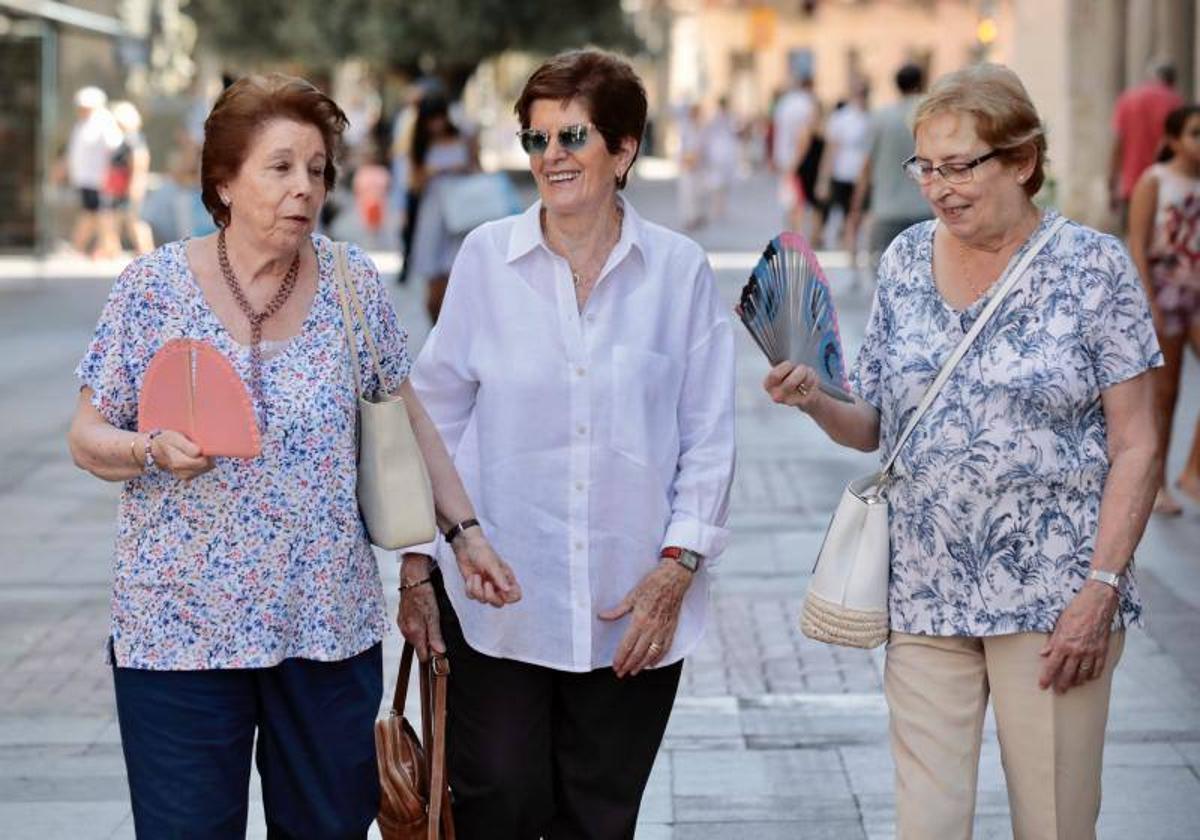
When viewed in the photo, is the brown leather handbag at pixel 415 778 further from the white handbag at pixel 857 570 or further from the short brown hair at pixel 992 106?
the short brown hair at pixel 992 106

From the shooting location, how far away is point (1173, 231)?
9445 millimetres

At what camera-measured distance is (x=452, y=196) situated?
11.3 meters

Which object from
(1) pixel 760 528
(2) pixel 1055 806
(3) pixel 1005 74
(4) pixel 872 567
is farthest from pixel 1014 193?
(1) pixel 760 528

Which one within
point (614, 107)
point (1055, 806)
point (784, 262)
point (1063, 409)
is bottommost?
point (1055, 806)

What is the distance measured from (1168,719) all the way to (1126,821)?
3.29 ft

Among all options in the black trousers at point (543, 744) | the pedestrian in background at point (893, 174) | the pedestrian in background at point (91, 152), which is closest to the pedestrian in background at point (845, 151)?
the pedestrian in background at point (893, 174)

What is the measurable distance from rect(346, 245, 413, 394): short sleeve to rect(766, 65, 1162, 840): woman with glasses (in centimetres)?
69

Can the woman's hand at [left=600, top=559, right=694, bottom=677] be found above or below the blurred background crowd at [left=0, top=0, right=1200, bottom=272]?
below

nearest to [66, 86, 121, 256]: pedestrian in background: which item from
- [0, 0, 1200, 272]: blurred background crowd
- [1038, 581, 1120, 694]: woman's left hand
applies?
[0, 0, 1200, 272]: blurred background crowd

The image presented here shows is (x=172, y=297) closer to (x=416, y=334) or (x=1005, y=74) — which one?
(x=1005, y=74)

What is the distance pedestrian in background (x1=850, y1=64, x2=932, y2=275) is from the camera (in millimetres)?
14133

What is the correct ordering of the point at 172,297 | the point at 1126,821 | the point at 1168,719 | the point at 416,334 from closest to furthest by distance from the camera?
the point at 172,297 → the point at 1126,821 → the point at 1168,719 → the point at 416,334

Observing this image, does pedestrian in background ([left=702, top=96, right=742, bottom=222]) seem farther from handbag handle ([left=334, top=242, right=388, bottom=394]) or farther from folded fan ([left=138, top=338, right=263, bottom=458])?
folded fan ([left=138, top=338, right=263, bottom=458])

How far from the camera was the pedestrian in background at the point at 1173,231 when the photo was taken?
9367 millimetres
